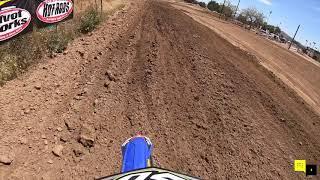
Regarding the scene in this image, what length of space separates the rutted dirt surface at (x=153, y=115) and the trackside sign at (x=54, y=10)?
150cm

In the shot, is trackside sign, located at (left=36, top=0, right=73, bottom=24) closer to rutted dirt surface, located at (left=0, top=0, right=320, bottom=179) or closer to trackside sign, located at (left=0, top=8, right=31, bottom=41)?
trackside sign, located at (left=0, top=8, right=31, bottom=41)

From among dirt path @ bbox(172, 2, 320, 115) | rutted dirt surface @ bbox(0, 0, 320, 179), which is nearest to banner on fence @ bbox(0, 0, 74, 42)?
rutted dirt surface @ bbox(0, 0, 320, 179)

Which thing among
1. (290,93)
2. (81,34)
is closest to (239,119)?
(290,93)

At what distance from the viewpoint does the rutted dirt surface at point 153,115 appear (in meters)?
8.53

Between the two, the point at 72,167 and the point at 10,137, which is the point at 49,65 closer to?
the point at 10,137

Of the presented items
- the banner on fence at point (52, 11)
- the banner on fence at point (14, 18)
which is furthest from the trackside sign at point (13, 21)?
the banner on fence at point (52, 11)

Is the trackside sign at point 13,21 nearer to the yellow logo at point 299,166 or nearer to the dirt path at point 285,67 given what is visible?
the yellow logo at point 299,166

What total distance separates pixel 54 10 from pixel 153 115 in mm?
7182

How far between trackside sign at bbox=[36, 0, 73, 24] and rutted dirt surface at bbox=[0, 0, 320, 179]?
4.94 feet

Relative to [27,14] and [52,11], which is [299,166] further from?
[52,11]

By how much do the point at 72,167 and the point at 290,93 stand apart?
938 centimetres

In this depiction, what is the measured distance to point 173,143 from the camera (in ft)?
29.9

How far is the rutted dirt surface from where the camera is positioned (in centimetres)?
853

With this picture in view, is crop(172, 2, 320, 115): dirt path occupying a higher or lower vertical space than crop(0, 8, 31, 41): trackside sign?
lower
